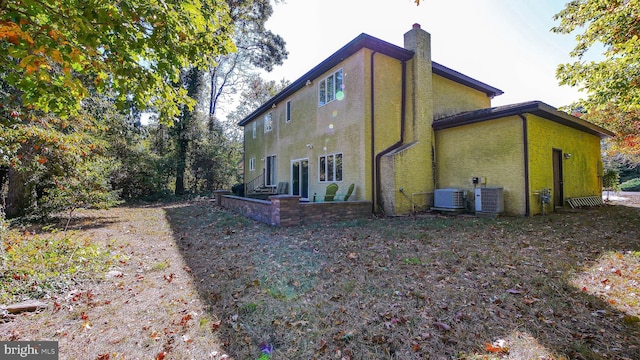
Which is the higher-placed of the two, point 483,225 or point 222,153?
point 222,153

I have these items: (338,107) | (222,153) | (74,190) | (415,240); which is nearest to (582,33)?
(338,107)

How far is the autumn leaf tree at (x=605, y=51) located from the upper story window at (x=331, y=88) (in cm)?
752

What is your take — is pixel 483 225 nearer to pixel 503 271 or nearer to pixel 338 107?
pixel 503 271

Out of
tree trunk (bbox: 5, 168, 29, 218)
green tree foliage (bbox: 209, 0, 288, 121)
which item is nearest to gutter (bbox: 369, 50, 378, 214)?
green tree foliage (bbox: 209, 0, 288, 121)

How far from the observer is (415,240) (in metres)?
6.23

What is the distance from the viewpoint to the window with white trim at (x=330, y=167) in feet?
37.5

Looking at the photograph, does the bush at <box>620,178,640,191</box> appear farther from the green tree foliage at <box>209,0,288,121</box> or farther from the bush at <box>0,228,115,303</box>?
the bush at <box>0,228,115,303</box>

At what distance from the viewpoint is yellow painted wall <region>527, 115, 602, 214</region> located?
905cm

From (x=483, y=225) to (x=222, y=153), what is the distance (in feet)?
68.6

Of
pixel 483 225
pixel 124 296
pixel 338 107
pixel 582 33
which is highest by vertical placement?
pixel 582 33

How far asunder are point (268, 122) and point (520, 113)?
1392cm

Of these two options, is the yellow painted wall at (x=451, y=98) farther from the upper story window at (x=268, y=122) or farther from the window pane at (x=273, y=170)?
the upper story window at (x=268, y=122)

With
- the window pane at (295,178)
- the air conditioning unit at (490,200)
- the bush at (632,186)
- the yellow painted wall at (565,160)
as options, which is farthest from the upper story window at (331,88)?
the bush at (632,186)

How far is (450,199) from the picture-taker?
9.79 meters
